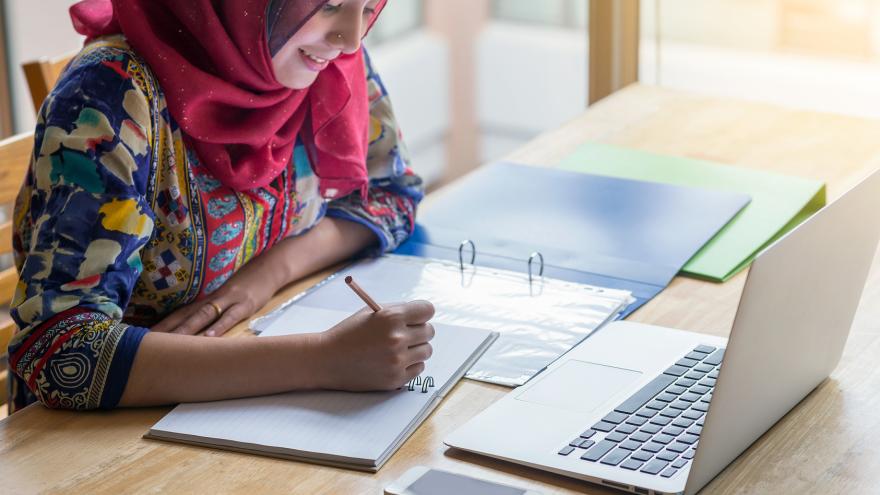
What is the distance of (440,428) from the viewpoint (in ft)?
3.74

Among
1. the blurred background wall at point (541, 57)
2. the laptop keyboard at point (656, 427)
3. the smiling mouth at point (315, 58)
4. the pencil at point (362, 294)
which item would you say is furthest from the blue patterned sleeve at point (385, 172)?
the blurred background wall at point (541, 57)

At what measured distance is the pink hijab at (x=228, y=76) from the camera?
1.31 m

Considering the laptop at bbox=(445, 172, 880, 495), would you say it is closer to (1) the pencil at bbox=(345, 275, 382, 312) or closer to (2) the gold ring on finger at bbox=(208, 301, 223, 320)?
(1) the pencil at bbox=(345, 275, 382, 312)

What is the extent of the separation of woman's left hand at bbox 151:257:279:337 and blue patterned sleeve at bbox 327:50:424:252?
0.20 m

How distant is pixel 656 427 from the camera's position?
109 centimetres

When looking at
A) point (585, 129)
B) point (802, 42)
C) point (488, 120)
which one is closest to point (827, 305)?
point (585, 129)

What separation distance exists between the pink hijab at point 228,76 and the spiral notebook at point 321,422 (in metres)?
0.32

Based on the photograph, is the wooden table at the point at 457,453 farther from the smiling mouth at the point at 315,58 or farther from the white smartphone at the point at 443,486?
the smiling mouth at the point at 315,58

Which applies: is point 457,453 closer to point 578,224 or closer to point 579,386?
point 579,386

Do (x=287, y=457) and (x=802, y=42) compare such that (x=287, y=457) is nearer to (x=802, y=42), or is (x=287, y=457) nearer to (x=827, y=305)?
(x=827, y=305)

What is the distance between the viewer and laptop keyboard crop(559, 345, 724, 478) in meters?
1.04

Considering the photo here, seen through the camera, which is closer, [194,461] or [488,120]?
[194,461]

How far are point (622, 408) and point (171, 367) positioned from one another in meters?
0.44

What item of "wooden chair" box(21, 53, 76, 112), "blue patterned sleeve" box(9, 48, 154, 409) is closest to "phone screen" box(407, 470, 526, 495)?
"blue patterned sleeve" box(9, 48, 154, 409)
